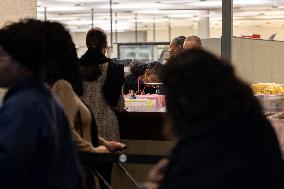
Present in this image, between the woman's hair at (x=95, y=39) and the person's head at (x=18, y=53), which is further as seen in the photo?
the woman's hair at (x=95, y=39)

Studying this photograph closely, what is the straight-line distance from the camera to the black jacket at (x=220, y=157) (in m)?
1.40

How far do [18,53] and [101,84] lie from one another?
1.79 meters

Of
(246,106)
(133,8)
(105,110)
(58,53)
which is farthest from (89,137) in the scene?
(133,8)

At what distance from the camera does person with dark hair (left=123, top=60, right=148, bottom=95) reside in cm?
584

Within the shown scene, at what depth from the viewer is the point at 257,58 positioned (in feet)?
15.3

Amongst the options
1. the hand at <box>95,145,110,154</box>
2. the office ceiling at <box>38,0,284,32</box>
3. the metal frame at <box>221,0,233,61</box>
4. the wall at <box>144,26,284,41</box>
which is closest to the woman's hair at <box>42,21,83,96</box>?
the hand at <box>95,145,110,154</box>

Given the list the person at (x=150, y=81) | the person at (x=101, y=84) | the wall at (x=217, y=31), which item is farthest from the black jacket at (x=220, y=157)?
the wall at (x=217, y=31)

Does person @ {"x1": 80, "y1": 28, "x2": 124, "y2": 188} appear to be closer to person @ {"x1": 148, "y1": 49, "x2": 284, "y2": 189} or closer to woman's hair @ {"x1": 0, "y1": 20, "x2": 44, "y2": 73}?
woman's hair @ {"x1": 0, "y1": 20, "x2": 44, "y2": 73}

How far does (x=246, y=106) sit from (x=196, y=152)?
178 mm

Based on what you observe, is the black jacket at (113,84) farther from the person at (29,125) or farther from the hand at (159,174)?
the hand at (159,174)

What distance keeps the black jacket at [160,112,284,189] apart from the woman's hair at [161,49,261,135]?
23mm

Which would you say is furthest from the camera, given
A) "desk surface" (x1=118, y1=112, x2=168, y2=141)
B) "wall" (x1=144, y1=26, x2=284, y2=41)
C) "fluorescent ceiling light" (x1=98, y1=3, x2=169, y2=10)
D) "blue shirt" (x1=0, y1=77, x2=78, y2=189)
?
"wall" (x1=144, y1=26, x2=284, y2=41)

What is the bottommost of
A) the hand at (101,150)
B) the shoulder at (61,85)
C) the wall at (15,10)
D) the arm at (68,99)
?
the hand at (101,150)

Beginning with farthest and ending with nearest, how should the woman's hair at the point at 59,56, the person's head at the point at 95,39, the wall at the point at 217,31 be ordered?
the wall at the point at 217,31 → the person's head at the point at 95,39 → the woman's hair at the point at 59,56
